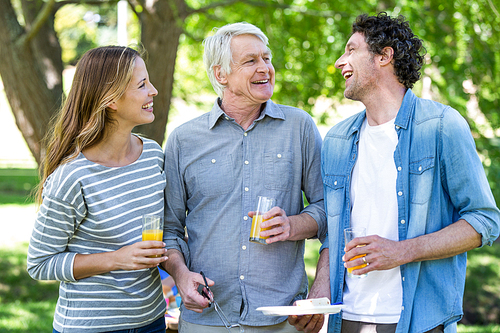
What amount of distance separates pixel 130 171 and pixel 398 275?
147cm

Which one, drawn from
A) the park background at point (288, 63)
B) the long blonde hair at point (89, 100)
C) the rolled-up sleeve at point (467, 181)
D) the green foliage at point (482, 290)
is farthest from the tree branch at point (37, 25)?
the green foliage at point (482, 290)

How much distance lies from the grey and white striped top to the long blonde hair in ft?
0.34

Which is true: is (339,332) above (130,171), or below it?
below

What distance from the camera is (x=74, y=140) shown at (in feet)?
8.54

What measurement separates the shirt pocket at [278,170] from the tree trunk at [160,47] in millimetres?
2942

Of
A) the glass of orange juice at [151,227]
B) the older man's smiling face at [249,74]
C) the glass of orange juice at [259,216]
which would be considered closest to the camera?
the glass of orange juice at [151,227]

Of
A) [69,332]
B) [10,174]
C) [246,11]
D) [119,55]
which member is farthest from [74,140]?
[10,174]

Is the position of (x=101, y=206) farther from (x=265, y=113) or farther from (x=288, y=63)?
(x=288, y=63)

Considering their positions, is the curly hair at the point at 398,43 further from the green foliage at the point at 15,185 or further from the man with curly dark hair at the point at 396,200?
the green foliage at the point at 15,185

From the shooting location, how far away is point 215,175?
2875 mm

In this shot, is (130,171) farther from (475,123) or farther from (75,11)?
(75,11)

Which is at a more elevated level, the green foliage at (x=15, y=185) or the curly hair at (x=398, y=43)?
the curly hair at (x=398, y=43)

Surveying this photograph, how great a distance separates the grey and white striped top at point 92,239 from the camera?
2434mm

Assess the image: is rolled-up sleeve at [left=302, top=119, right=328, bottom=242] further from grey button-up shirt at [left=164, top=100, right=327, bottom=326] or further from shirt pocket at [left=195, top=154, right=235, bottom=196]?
shirt pocket at [left=195, top=154, right=235, bottom=196]
